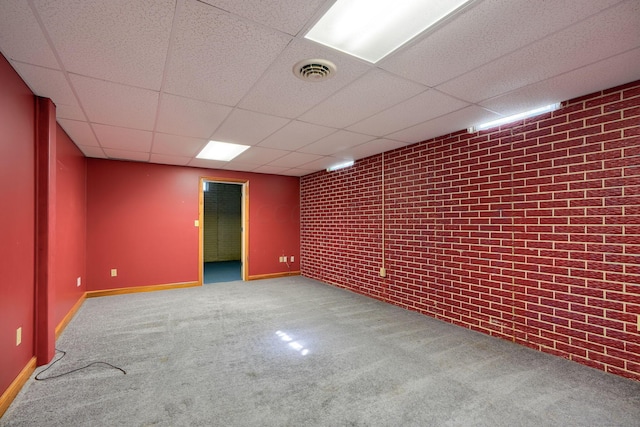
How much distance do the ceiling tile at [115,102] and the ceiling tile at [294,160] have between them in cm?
210

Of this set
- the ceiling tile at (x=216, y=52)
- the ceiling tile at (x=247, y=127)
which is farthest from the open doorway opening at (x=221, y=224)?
the ceiling tile at (x=216, y=52)

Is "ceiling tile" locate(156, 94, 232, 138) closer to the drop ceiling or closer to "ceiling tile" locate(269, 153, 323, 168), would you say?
the drop ceiling

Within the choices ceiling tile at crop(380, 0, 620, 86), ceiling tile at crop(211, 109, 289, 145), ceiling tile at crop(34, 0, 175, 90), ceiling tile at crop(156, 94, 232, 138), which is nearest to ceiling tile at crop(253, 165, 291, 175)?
ceiling tile at crop(211, 109, 289, 145)

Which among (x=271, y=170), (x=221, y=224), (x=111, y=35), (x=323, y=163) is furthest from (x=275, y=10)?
(x=221, y=224)

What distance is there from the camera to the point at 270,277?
631 cm

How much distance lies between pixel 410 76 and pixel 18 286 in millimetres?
3356

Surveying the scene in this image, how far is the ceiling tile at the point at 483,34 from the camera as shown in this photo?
1.46 metres

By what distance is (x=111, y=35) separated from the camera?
166 cm

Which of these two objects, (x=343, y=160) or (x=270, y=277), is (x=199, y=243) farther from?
(x=343, y=160)

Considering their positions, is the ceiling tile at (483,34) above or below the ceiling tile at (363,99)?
above

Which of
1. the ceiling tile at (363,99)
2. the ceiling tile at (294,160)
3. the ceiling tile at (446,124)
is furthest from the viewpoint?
the ceiling tile at (294,160)

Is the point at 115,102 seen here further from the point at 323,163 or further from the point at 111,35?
the point at 323,163

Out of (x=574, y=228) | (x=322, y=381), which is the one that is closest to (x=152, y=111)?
(x=322, y=381)

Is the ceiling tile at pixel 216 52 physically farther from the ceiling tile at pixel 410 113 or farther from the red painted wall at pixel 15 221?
the ceiling tile at pixel 410 113
